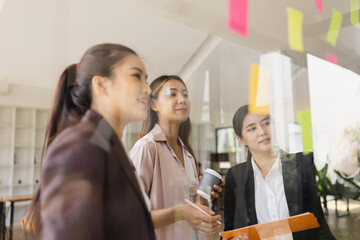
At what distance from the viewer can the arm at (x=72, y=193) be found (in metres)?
0.65

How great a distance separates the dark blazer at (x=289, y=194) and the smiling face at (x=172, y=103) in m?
0.27

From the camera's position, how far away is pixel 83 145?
683 mm

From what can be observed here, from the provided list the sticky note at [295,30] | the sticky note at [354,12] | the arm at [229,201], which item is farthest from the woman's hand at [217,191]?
the sticky note at [354,12]

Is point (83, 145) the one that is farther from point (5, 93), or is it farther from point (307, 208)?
point (307, 208)

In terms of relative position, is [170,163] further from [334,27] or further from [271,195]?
[334,27]

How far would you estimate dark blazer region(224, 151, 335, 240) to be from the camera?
108 cm

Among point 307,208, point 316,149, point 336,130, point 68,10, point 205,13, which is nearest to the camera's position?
point 68,10

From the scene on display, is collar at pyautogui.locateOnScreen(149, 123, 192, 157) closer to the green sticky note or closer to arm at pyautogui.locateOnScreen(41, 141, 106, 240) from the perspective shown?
arm at pyautogui.locateOnScreen(41, 141, 106, 240)

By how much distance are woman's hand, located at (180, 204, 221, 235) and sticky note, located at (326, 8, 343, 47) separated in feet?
3.75

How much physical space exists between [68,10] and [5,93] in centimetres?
26

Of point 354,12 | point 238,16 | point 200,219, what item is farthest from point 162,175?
point 354,12

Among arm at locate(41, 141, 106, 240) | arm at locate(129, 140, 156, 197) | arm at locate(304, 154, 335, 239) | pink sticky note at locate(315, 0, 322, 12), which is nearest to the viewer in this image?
arm at locate(41, 141, 106, 240)

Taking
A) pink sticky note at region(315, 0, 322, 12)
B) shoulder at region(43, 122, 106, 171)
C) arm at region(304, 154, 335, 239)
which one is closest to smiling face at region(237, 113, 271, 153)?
arm at region(304, 154, 335, 239)

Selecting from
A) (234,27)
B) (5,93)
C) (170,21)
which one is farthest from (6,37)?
(234,27)
